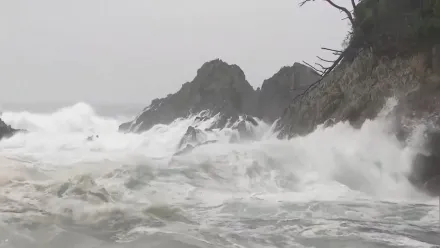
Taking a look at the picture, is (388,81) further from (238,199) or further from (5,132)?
(5,132)

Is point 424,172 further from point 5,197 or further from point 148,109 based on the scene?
point 148,109

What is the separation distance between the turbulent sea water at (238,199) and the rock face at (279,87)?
52.1 feet

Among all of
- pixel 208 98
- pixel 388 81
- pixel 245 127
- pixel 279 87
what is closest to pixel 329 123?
pixel 388 81

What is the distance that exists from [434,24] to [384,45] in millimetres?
1390

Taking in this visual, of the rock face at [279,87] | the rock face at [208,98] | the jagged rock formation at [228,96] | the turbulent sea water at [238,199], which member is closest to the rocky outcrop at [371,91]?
the turbulent sea water at [238,199]

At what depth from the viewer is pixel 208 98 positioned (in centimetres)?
2958

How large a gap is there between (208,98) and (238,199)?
2225 centimetres

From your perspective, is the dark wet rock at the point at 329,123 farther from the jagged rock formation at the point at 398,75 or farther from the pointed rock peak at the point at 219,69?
the pointed rock peak at the point at 219,69

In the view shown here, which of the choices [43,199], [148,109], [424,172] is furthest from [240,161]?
[148,109]

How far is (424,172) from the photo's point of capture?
26.9 feet

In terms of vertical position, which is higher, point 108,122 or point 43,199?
point 108,122

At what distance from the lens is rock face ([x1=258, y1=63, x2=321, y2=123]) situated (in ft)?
91.1

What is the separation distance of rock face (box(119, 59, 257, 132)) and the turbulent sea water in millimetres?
17034

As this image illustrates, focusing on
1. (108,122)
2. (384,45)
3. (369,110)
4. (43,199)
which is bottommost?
(43,199)
